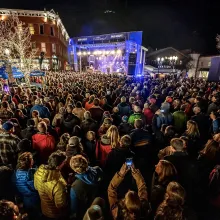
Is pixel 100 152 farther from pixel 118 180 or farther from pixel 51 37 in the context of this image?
pixel 51 37

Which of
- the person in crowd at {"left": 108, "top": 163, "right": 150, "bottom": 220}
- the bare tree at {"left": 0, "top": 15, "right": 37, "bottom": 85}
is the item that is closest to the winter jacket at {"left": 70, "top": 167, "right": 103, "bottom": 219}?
the person in crowd at {"left": 108, "top": 163, "right": 150, "bottom": 220}

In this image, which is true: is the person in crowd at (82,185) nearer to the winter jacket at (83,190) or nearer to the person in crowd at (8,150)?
Answer: the winter jacket at (83,190)

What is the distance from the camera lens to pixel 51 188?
8.35 feet

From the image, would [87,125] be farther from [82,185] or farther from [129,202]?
[129,202]

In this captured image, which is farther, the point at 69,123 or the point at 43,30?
the point at 43,30

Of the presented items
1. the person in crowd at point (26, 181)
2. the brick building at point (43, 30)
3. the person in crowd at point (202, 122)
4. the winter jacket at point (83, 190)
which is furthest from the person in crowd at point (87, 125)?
the brick building at point (43, 30)

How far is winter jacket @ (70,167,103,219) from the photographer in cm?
253

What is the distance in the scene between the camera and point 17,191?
295 cm

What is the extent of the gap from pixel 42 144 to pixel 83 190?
2.04 meters

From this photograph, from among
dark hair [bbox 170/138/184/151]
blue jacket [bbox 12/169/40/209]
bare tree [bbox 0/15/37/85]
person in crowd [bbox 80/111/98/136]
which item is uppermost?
bare tree [bbox 0/15/37/85]

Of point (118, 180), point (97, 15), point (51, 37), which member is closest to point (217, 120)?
point (118, 180)

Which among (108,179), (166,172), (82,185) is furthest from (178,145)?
(82,185)

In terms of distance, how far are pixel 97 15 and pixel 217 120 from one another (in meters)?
69.7

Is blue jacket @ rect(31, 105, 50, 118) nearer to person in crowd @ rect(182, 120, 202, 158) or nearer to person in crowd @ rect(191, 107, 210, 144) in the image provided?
person in crowd @ rect(182, 120, 202, 158)
